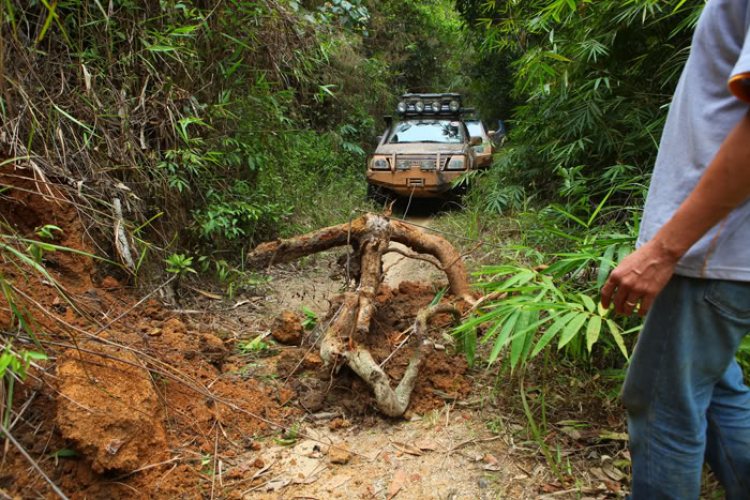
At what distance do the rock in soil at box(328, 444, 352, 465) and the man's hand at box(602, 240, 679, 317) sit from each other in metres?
1.38

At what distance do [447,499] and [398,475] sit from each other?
0.23 m

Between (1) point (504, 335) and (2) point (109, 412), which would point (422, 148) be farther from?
(2) point (109, 412)

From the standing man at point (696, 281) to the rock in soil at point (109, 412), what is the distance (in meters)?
1.70

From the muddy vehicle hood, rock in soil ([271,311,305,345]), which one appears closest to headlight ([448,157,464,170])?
the muddy vehicle hood

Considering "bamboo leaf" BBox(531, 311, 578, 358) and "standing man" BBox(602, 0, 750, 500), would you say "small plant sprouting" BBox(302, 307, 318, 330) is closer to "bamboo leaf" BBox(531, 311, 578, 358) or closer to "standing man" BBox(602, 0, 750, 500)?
"bamboo leaf" BBox(531, 311, 578, 358)

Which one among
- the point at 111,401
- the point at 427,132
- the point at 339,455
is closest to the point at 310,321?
the point at 339,455

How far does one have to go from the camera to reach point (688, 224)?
1.02 m

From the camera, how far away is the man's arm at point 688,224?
3.09ft

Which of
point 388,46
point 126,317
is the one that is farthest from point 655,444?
point 388,46

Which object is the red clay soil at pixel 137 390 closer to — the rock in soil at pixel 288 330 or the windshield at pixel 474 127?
the rock in soil at pixel 288 330

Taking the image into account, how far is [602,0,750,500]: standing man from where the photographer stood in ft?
3.25

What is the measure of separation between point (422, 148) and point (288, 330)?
5.01 m

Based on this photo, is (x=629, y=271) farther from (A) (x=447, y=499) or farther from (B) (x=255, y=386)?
(B) (x=255, y=386)

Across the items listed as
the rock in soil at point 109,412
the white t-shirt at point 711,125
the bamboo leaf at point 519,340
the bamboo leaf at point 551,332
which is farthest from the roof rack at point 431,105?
the white t-shirt at point 711,125
